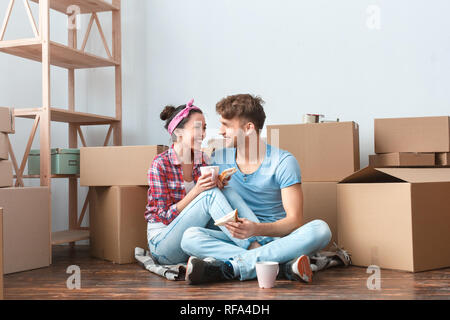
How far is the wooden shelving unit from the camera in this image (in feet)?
7.54

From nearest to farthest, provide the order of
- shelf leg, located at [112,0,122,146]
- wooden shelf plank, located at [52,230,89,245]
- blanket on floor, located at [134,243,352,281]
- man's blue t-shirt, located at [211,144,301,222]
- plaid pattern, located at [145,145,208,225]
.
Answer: blanket on floor, located at [134,243,352,281] < man's blue t-shirt, located at [211,144,301,222] < plaid pattern, located at [145,145,208,225] < wooden shelf plank, located at [52,230,89,245] < shelf leg, located at [112,0,122,146]

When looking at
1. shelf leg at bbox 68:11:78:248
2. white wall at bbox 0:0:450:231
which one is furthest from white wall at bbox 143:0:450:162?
shelf leg at bbox 68:11:78:248

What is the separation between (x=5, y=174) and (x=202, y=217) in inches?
33.7

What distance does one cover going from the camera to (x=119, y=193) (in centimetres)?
227

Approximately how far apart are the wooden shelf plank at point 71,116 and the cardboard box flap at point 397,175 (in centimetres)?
137

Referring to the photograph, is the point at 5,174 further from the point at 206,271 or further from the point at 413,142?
the point at 413,142

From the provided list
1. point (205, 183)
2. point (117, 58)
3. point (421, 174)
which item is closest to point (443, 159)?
point (421, 174)

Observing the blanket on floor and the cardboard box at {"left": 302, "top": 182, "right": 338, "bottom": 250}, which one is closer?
the blanket on floor

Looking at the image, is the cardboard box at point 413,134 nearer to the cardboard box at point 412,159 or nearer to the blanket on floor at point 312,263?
the cardboard box at point 412,159

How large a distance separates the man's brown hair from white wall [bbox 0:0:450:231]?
787 mm

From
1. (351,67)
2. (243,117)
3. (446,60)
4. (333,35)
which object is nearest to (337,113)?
(351,67)

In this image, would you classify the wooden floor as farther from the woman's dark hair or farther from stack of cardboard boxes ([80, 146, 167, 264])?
the woman's dark hair

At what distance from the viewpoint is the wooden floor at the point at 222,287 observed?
5.01 ft

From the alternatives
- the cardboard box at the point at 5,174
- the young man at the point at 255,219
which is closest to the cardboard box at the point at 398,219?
the young man at the point at 255,219
